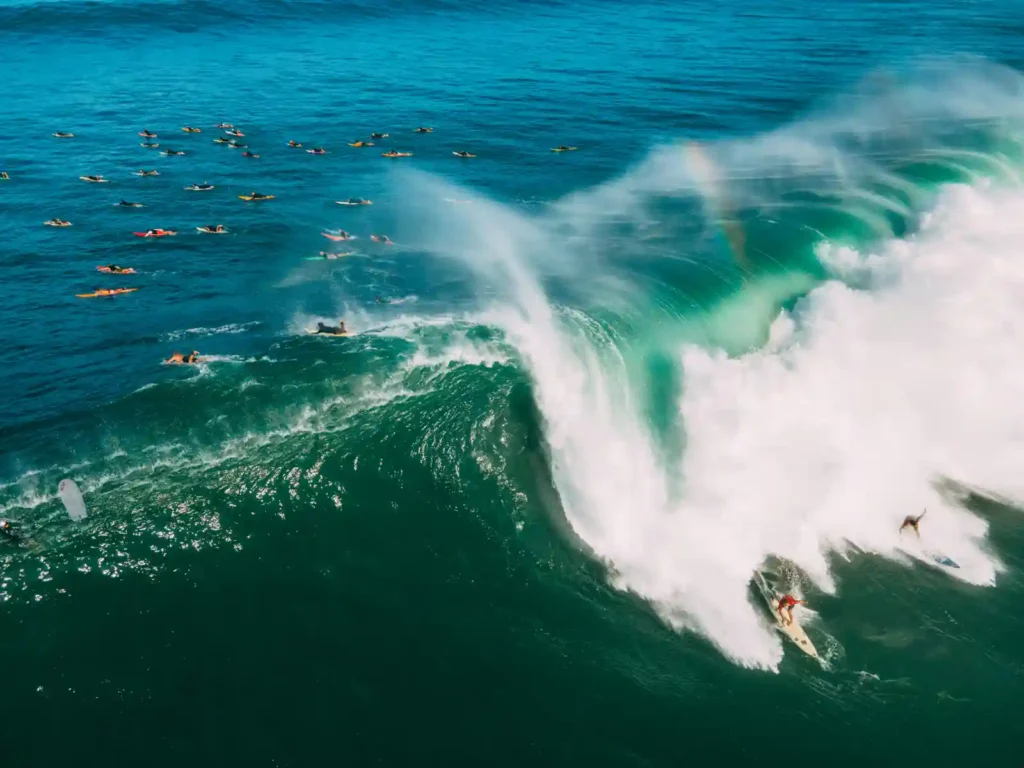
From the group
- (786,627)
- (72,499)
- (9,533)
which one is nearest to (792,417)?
(786,627)

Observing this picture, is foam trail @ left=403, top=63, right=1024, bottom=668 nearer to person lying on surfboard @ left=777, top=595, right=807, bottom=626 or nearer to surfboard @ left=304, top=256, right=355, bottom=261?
person lying on surfboard @ left=777, top=595, right=807, bottom=626

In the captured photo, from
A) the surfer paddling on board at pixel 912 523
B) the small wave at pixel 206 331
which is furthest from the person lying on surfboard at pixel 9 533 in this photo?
the surfer paddling on board at pixel 912 523

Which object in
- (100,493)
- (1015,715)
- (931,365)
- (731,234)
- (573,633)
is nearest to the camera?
(1015,715)

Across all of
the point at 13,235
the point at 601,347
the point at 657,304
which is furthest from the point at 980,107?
the point at 13,235

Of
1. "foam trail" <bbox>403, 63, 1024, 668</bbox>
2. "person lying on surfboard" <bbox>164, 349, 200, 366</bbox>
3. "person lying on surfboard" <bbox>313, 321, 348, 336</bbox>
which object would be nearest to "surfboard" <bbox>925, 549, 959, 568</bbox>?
"foam trail" <bbox>403, 63, 1024, 668</bbox>

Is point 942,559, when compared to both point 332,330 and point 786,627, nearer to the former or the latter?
point 786,627

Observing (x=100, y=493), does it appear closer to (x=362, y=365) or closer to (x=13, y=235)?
(x=362, y=365)
